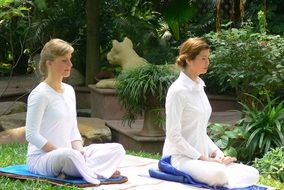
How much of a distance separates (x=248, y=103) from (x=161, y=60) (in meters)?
2.83

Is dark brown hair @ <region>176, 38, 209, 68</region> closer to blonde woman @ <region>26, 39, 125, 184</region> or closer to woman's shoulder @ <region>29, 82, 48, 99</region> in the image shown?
blonde woman @ <region>26, 39, 125, 184</region>

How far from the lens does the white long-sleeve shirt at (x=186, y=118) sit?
14.5 ft

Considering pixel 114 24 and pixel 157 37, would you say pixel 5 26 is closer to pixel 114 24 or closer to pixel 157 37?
pixel 114 24

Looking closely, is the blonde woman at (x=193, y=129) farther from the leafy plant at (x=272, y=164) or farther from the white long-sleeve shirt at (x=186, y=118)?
the leafy plant at (x=272, y=164)

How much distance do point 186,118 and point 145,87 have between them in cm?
247

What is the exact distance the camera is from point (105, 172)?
454 cm

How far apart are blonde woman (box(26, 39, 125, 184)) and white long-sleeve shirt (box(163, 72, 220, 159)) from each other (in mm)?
505

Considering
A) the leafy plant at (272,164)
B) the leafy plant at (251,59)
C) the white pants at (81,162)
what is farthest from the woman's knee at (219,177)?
the leafy plant at (251,59)

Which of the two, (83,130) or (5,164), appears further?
(83,130)

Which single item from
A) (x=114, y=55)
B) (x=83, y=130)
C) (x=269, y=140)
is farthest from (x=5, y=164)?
(x=114, y=55)

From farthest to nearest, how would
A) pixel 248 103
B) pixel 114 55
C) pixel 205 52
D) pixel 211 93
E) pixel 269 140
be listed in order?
pixel 211 93
pixel 114 55
pixel 248 103
pixel 269 140
pixel 205 52

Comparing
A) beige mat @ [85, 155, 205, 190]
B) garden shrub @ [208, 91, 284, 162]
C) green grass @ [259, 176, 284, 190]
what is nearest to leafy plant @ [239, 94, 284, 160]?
garden shrub @ [208, 91, 284, 162]

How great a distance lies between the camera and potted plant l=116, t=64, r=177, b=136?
699 centimetres

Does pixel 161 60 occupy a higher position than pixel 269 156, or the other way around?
pixel 161 60
